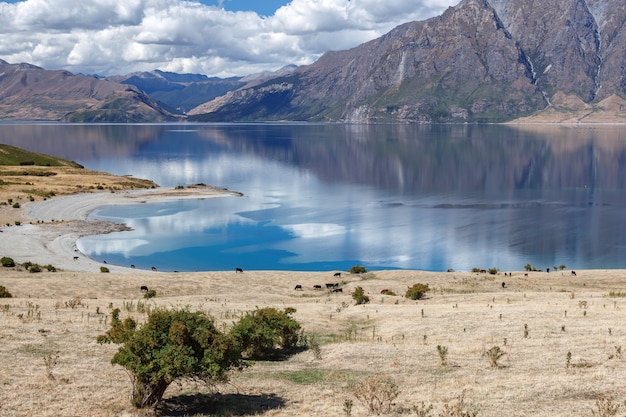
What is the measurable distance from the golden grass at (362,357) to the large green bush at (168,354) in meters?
1.26

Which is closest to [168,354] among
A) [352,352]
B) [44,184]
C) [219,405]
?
[219,405]

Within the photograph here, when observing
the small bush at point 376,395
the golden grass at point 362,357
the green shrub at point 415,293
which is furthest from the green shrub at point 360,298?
the small bush at point 376,395

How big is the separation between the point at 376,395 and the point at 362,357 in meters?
7.51

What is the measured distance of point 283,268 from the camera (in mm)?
88562

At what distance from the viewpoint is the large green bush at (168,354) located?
76.9 feet

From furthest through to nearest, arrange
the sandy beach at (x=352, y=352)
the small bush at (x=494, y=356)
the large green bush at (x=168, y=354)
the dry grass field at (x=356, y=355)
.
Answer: the small bush at (x=494, y=356)
the sandy beach at (x=352, y=352)
the dry grass field at (x=356, y=355)
the large green bush at (x=168, y=354)

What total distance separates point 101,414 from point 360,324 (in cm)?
2144

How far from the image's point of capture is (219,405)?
82.8ft

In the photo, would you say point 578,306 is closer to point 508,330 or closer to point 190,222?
point 508,330

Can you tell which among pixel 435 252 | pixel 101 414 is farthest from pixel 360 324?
pixel 435 252

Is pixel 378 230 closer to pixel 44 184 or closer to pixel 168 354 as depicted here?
pixel 44 184

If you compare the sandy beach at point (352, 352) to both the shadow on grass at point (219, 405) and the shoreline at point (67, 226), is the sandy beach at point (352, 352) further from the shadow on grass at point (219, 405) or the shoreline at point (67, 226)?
the shoreline at point (67, 226)

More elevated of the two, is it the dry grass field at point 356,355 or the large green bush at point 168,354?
the large green bush at point 168,354

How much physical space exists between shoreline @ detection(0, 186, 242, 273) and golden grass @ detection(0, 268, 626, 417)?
3145 cm
